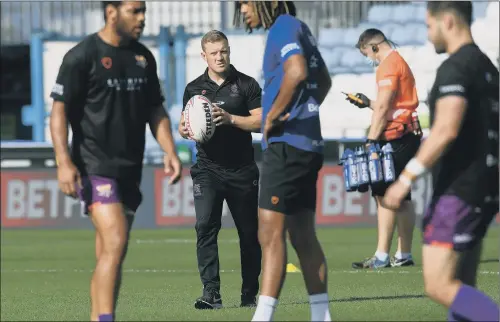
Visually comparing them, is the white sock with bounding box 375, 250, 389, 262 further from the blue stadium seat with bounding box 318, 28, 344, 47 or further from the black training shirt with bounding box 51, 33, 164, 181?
the blue stadium seat with bounding box 318, 28, 344, 47

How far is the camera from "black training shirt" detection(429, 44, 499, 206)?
22.8ft

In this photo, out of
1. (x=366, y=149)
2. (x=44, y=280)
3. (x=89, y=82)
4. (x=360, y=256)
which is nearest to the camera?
(x=89, y=82)

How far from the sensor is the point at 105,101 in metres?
7.66

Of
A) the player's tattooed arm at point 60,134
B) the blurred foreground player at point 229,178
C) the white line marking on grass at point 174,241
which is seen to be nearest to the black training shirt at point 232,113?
the blurred foreground player at point 229,178

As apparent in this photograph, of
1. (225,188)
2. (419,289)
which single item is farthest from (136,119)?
(419,289)

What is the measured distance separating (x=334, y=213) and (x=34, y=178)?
4776mm

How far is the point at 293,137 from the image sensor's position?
7996 mm

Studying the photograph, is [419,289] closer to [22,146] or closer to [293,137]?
[293,137]

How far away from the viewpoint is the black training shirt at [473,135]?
6.94 m

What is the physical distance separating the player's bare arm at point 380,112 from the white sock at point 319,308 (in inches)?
179

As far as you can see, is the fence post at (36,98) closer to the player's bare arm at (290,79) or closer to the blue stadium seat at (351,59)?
the blue stadium seat at (351,59)

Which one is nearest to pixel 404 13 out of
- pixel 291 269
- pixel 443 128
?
pixel 291 269

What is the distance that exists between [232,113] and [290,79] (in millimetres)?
2515

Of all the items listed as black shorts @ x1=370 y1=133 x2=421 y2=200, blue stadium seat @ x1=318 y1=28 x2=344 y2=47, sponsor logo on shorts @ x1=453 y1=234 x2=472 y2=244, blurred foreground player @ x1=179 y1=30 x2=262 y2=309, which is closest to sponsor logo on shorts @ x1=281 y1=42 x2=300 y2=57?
sponsor logo on shorts @ x1=453 y1=234 x2=472 y2=244
